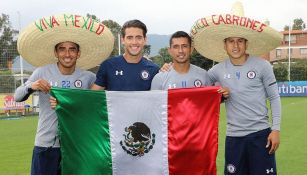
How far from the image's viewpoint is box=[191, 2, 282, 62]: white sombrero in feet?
14.9

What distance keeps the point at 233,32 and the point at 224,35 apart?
0.16 metres

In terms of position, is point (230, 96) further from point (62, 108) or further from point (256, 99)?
point (62, 108)

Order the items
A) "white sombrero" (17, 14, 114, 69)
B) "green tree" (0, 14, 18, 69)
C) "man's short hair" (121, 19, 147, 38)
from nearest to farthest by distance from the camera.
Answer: "white sombrero" (17, 14, 114, 69)
"man's short hair" (121, 19, 147, 38)
"green tree" (0, 14, 18, 69)

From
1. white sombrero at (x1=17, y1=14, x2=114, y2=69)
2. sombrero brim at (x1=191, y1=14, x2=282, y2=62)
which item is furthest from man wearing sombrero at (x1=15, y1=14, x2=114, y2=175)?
sombrero brim at (x1=191, y1=14, x2=282, y2=62)

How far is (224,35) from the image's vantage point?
476cm

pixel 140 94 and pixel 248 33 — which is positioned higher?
pixel 248 33

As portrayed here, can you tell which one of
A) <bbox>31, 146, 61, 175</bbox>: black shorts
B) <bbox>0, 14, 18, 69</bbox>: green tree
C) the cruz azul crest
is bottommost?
<bbox>31, 146, 61, 175</bbox>: black shorts

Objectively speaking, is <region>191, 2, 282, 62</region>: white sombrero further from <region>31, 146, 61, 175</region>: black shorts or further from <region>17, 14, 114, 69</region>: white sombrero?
<region>31, 146, 61, 175</region>: black shorts

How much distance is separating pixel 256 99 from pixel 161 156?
108cm

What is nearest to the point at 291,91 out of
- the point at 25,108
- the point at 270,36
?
the point at 25,108

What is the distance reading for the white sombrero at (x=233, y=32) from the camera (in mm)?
4527

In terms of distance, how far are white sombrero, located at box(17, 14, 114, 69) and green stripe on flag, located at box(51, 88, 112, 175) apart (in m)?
0.63

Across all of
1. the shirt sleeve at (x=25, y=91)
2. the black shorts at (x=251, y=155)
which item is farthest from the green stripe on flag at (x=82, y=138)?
the black shorts at (x=251, y=155)

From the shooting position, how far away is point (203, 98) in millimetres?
4391
